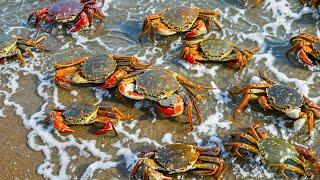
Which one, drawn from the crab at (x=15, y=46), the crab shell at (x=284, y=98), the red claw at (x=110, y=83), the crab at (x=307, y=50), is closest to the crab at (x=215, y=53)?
the crab at (x=307, y=50)

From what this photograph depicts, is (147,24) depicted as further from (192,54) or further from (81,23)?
(81,23)

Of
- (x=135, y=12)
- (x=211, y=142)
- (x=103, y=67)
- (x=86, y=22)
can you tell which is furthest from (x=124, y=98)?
(x=135, y=12)

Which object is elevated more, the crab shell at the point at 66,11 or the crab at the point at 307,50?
the crab at the point at 307,50

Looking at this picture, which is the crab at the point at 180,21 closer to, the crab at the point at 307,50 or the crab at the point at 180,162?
the crab at the point at 307,50

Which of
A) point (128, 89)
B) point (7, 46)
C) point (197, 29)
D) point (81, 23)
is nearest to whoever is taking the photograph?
point (128, 89)

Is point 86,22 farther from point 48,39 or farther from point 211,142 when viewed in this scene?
point 211,142

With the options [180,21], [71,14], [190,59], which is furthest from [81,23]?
[190,59]
